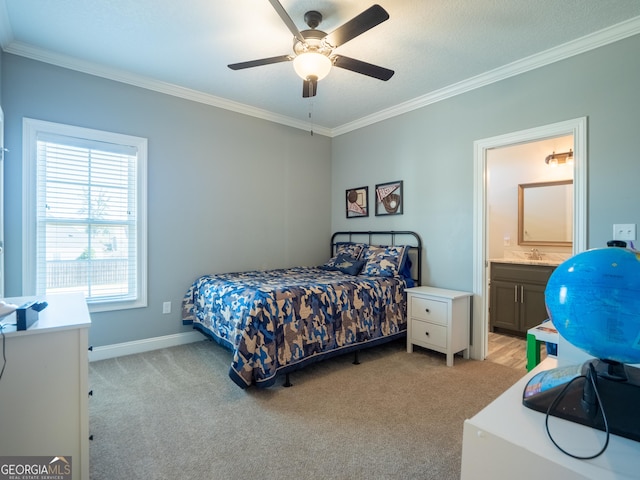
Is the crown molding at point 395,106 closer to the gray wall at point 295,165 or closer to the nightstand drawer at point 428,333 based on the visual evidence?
the gray wall at point 295,165

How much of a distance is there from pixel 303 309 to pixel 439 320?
1281 mm

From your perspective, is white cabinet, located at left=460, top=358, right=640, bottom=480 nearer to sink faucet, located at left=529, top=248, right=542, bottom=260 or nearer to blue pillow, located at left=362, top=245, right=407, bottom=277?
blue pillow, located at left=362, top=245, right=407, bottom=277

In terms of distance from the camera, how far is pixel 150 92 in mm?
3193

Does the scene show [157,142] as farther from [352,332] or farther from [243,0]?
[352,332]

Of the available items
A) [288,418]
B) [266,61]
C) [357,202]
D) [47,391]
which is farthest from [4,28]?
[357,202]

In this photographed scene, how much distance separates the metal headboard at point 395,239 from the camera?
3562 millimetres

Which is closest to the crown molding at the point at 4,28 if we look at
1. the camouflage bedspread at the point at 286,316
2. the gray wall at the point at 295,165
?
the gray wall at the point at 295,165

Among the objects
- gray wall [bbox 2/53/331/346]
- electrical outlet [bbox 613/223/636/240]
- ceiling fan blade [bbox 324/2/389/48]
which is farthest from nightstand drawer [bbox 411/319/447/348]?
ceiling fan blade [bbox 324/2/389/48]

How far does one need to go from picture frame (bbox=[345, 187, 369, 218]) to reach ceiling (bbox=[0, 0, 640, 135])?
122cm

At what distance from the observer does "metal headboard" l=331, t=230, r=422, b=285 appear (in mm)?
3562

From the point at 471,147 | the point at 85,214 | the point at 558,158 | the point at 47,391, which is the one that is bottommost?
the point at 47,391

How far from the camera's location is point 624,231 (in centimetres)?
226

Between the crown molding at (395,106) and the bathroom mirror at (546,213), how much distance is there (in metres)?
1.83

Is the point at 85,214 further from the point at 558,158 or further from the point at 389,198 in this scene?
the point at 558,158
